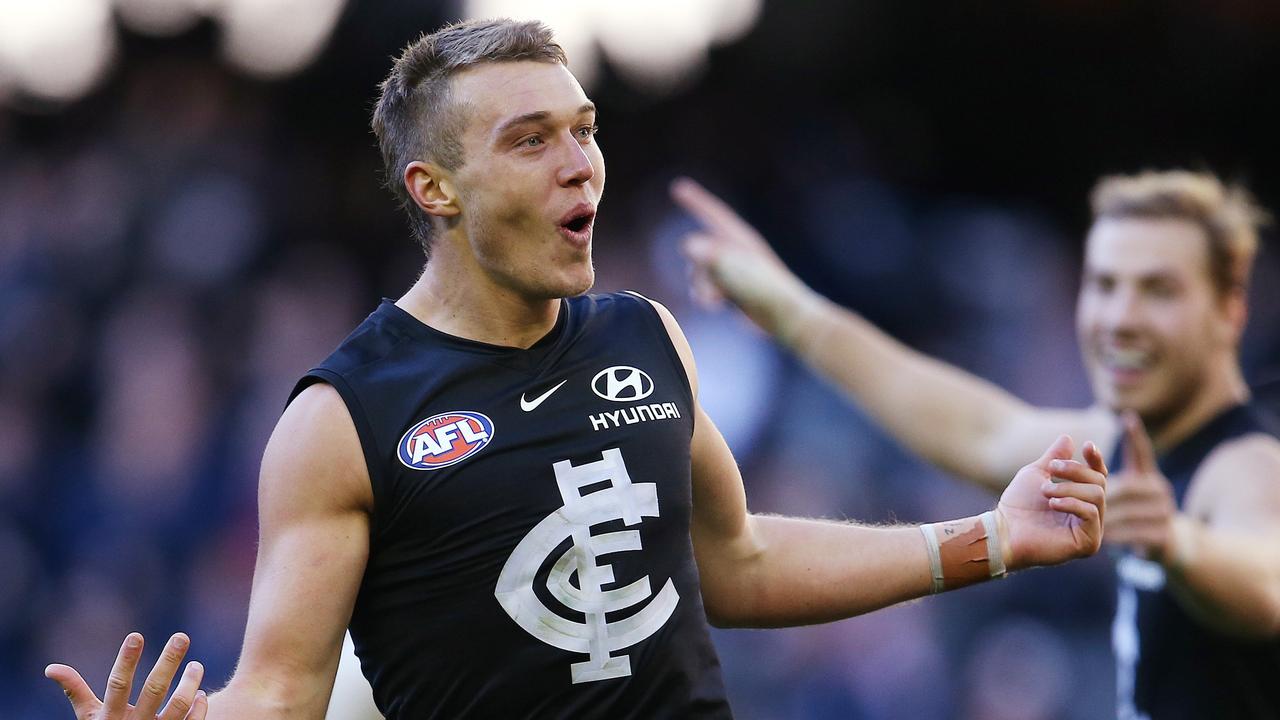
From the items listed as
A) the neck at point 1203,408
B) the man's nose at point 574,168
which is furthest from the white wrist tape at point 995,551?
the neck at point 1203,408

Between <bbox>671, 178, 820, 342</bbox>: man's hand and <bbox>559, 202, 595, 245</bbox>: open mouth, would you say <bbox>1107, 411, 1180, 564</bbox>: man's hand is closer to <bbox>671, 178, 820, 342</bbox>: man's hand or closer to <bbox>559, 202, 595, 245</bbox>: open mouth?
<bbox>671, 178, 820, 342</bbox>: man's hand

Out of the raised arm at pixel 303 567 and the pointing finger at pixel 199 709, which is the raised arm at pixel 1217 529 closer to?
the raised arm at pixel 303 567

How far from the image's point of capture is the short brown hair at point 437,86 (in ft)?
12.7

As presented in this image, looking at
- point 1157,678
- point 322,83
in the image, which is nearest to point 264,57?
point 322,83

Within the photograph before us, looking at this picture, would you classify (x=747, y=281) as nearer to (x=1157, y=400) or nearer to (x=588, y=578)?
(x=1157, y=400)

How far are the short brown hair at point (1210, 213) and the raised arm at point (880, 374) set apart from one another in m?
0.86

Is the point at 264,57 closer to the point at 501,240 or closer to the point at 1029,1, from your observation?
the point at 1029,1

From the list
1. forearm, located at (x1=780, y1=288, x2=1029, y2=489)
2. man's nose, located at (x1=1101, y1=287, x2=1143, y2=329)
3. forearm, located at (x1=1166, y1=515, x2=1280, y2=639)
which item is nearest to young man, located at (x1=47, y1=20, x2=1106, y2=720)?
forearm, located at (x1=1166, y1=515, x2=1280, y2=639)

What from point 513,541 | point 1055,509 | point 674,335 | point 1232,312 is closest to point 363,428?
point 513,541

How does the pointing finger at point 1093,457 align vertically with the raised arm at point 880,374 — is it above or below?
below

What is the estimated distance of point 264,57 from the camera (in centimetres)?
1323

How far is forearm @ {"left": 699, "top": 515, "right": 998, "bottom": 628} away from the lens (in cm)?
416

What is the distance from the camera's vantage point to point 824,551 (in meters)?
4.22

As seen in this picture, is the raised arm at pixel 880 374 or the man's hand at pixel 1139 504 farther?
the raised arm at pixel 880 374
